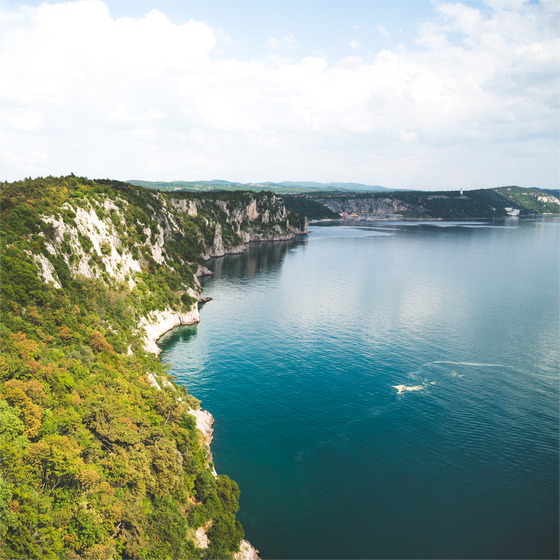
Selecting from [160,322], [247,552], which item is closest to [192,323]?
[160,322]

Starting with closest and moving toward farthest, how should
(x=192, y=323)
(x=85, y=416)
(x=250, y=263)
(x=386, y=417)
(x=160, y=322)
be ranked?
1. (x=85, y=416)
2. (x=386, y=417)
3. (x=160, y=322)
4. (x=192, y=323)
5. (x=250, y=263)

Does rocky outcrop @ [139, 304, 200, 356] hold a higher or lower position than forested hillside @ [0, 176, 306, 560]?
lower

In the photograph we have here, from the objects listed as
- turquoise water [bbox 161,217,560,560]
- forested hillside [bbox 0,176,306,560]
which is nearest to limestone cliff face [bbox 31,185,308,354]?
forested hillside [bbox 0,176,306,560]

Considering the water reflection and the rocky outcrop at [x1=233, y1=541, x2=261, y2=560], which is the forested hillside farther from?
the water reflection

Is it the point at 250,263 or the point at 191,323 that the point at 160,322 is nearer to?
the point at 191,323

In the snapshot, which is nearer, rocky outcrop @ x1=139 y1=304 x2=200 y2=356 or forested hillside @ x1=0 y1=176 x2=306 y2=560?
forested hillside @ x1=0 y1=176 x2=306 y2=560

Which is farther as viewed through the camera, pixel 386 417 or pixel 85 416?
pixel 386 417

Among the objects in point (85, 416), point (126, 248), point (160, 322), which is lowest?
point (160, 322)
